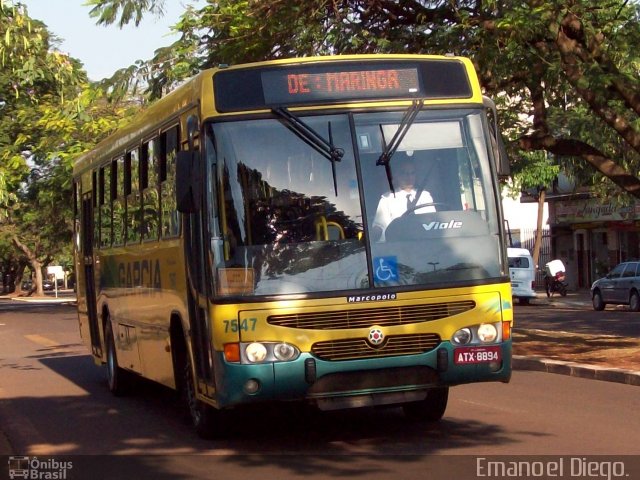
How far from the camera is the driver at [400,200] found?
899 centimetres

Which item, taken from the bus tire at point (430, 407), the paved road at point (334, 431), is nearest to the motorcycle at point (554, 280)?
the paved road at point (334, 431)

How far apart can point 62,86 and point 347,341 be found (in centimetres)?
2578

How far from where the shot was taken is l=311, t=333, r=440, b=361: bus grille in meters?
8.72

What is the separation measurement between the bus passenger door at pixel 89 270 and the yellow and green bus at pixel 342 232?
5.70 m

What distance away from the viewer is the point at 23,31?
53.4 ft

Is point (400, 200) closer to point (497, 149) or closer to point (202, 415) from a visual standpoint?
point (497, 149)

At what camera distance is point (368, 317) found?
878cm

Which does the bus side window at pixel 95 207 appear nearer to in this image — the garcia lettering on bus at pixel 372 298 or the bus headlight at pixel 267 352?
the bus headlight at pixel 267 352

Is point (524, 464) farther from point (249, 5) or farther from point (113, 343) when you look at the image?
point (249, 5)

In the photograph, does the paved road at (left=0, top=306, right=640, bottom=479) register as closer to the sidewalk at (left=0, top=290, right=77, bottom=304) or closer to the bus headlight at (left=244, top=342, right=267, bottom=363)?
the bus headlight at (left=244, top=342, right=267, bottom=363)

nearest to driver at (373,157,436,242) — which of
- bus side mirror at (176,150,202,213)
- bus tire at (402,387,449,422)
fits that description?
bus side mirror at (176,150,202,213)

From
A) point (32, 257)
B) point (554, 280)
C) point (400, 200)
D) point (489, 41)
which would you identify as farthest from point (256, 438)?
point (32, 257)

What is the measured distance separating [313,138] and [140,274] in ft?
Answer: 11.3

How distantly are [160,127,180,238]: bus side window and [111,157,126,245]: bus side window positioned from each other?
2.07 meters
